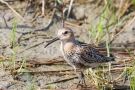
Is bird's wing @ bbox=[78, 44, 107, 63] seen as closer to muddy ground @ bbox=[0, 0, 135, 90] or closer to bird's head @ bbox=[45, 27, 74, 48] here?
bird's head @ bbox=[45, 27, 74, 48]

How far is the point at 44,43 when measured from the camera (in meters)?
6.67

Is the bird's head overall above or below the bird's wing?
above

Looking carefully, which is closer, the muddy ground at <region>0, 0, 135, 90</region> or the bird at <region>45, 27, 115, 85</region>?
the bird at <region>45, 27, 115, 85</region>

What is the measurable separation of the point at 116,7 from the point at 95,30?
983mm

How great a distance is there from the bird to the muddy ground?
0.31m

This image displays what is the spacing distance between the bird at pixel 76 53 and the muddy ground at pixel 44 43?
0.31 meters

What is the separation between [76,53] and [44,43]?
4.06 ft

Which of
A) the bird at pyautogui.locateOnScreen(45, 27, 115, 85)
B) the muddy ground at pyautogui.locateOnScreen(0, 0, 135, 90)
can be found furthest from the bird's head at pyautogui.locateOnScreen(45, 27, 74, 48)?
the muddy ground at pyautogui.locateOnScreen(0, 0, 135, 90)

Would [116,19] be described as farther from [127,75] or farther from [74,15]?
[127,75]

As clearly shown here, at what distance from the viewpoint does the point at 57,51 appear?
21.5 feet

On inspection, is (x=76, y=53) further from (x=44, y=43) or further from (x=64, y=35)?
(x=44, y=43)

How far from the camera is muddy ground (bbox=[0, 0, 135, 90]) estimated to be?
5.74m

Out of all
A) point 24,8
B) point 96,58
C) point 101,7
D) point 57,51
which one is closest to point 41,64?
point 57,51

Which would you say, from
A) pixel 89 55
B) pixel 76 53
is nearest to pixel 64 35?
pixel 76 53
